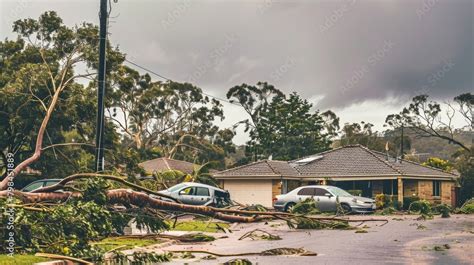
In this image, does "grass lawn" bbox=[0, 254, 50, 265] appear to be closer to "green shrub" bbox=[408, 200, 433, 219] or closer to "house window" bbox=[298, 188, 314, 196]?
"green shrub" bbox=[408, 200, 433, 219]

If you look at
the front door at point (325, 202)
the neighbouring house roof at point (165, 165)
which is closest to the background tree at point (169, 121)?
the neighbouring house roof at point (165, 165)

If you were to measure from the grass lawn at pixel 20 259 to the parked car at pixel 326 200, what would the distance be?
65.3 ft

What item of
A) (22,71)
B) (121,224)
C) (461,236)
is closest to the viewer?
(121,224)

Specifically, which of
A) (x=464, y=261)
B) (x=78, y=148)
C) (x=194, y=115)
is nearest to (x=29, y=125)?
(x=78, y=148)

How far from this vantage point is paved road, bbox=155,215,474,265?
41.4 ft

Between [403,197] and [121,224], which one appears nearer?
[121,224]

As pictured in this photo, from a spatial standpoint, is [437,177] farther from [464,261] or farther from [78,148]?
[464,261]

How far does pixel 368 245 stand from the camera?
15.8m

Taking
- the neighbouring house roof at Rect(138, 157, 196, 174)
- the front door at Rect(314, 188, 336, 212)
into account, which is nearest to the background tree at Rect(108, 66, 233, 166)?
the neighbouring house roof at Rect(138, 157, 196, 174)

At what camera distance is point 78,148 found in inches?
1554

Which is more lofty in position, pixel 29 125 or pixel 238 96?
pixel 238 96

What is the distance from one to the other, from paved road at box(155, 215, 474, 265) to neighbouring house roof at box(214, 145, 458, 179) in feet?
69.6

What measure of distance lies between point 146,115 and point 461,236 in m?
52.1

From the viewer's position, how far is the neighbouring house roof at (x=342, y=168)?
4350 centimetres
